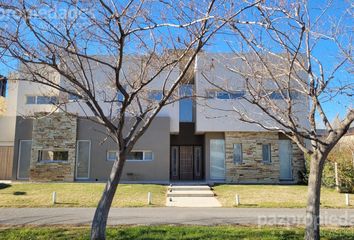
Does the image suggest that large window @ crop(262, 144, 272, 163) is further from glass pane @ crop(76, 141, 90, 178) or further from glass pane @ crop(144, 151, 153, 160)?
glass pane @ crop(76, 141, 90, 178)

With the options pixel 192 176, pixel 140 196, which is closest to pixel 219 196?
pixel 140 196

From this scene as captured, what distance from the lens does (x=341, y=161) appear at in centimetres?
1858

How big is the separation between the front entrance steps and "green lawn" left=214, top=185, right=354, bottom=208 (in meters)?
0.45

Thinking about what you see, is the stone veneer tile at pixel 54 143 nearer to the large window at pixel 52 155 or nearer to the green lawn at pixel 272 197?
the large window at pixel 52 155

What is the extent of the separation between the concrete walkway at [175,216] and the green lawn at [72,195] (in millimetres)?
1187

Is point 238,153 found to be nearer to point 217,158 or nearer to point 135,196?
point 217,158


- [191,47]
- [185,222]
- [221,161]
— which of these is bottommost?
[185,222]

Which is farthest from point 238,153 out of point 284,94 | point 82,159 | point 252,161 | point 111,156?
point 284,94

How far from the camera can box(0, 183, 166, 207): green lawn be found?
543 inches

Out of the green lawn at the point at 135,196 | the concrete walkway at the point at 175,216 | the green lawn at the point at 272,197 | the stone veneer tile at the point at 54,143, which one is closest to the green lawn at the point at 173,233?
the concrete walkway at the point at 175,216

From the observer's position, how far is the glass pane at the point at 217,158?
2220 cm

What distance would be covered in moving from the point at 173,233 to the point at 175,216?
121 inches

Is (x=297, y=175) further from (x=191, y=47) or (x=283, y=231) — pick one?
(x=191, y=47)

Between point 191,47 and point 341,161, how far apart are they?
1489 centimetres
